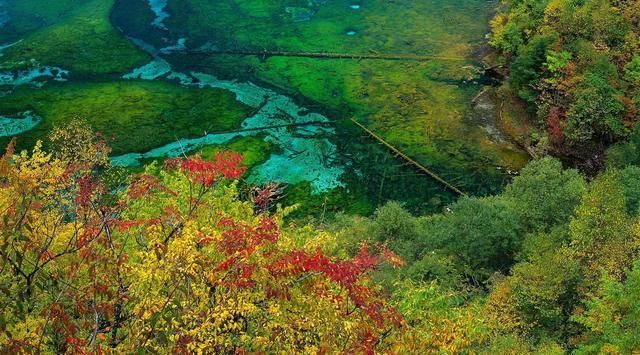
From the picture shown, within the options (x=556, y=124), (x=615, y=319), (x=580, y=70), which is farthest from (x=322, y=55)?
(x=615, y=319)

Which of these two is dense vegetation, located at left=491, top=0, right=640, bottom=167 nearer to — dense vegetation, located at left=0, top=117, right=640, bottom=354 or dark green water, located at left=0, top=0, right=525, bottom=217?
dark green water, located at left=0, top=0, right=525, bottom=217

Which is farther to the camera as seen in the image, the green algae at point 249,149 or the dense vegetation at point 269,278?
the green algae at point 249,149

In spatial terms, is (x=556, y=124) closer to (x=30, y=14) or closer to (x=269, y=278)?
(x=269, y=278)

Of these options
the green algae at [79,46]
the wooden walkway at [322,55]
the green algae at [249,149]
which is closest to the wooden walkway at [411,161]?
the green algae at [249,149]

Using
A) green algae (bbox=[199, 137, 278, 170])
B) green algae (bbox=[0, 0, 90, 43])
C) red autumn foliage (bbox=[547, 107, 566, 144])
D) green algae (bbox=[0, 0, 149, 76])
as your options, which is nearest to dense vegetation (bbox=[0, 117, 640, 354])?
red autumn foliage (bbox=[547, 107, 566, 144])

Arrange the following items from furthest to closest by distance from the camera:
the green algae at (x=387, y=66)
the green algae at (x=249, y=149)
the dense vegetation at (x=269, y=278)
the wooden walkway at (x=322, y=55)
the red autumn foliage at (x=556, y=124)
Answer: the wooden walkway at (x=322, y=55) → the green algae at (x=387, y=66) → the green algae at (x=249, y=149) → the red autumn foliage at (x=556, y=124) → the dense vegetation at (x=269, y=278)

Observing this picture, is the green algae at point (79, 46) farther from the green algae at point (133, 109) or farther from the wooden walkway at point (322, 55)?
the wooden walkway at point (322, 55)

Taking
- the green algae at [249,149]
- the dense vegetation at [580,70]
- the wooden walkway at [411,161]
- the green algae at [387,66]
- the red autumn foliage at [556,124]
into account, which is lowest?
the green algae at [249,149]
